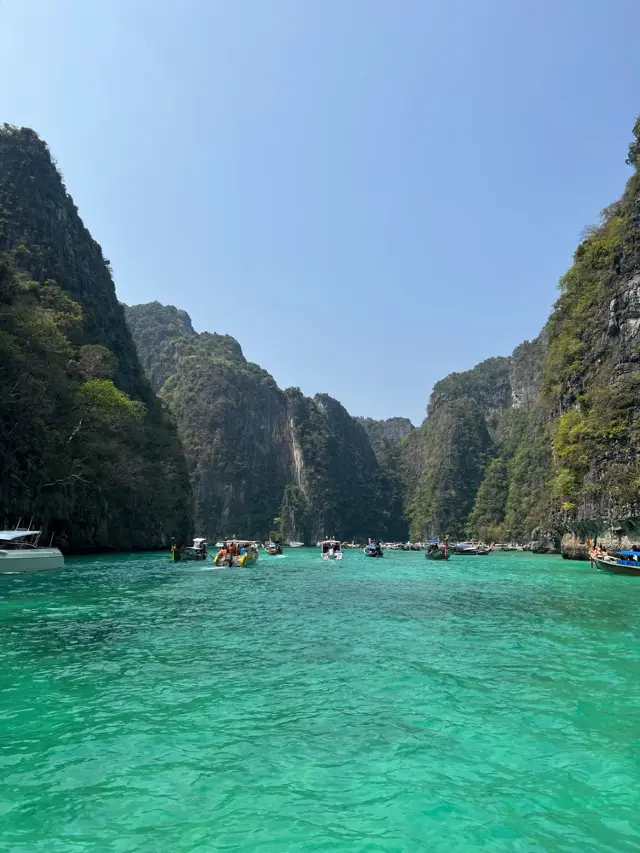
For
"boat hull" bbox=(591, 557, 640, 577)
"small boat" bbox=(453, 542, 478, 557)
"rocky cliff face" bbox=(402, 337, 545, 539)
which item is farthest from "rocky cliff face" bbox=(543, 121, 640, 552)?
"rocky cliff face" bbox=(402, 337, 545, 539)

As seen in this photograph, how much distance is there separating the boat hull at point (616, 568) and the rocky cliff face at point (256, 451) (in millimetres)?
122504

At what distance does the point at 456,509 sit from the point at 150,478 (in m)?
111

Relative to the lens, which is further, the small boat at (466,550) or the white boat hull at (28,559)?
the small boat at (466,550)

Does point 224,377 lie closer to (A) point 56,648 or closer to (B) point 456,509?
(B) point 456,509

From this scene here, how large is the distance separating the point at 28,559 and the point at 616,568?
109 ft

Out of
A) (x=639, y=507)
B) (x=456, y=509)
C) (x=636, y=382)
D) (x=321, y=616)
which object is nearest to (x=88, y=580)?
(x=321, y=616)

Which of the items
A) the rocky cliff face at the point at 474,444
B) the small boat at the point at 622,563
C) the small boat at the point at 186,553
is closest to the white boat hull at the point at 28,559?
the small boat at the point at 186,553

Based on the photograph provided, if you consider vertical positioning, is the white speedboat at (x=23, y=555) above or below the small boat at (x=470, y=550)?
below

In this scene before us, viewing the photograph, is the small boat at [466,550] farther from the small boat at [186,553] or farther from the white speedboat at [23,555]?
the white speedboat at [23,555]

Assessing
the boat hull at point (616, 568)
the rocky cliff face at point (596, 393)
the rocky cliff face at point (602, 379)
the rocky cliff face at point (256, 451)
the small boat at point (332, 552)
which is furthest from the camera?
the rocky cliff face at point (256, 451)

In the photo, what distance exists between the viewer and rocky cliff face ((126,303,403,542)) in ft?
523

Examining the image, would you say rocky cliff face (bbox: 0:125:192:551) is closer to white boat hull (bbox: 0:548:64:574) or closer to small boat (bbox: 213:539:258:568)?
white boat hull (bbox: 0:548:64:574)

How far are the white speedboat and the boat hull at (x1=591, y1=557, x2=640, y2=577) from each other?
3299 cm

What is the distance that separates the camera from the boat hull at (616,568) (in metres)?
32.3
